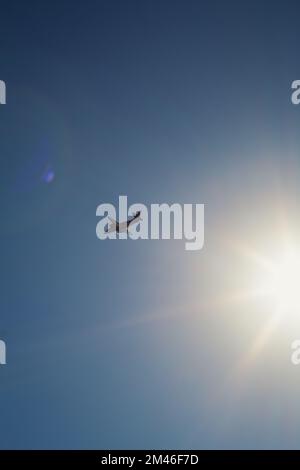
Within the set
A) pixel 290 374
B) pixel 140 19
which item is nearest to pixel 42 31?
pixel 140 19

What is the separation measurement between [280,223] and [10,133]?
0.99 meters

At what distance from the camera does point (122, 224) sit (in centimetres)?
179

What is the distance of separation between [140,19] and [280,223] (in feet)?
2.84

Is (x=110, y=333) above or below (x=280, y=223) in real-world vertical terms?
below

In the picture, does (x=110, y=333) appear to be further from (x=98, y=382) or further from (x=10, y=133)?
(x=10, y=133)

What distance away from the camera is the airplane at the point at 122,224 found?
179cm

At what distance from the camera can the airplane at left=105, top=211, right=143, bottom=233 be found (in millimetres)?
1786

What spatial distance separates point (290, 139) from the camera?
1.79 meters
